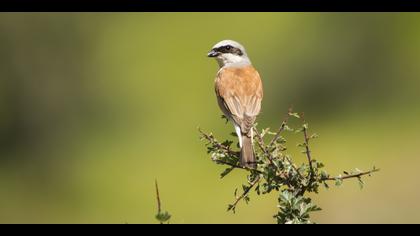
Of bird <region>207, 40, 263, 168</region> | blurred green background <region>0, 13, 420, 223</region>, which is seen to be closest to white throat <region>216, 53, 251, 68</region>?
bird <region>207, 40, 263, 168</region>

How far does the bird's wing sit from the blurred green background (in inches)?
231

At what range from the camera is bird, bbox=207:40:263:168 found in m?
5.89

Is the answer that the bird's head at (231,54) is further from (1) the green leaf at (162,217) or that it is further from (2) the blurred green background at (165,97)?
(2) the blurred green background at (165,97)

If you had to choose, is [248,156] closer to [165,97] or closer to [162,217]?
[162,217]

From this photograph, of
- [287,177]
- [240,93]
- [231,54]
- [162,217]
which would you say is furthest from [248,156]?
[231,54]

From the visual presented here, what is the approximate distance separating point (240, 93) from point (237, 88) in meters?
0.05

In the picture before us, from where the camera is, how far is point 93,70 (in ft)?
53.7

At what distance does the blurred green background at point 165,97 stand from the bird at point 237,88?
556cm

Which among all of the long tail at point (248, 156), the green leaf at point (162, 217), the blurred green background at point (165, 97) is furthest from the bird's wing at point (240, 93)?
the blurred green background at point (165, 97)

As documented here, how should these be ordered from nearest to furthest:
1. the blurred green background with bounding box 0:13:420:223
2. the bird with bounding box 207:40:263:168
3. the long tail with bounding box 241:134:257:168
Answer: the long tail with bounding box 241:134:257:168 → the bird with bounding box 207:40:263:168 → the blurred green background with bounding box 0:13:420:223

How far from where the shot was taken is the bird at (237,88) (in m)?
5.89

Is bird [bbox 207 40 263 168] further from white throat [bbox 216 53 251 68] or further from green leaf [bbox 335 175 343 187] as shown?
green leaf [bbox 335 175 343 187]
